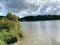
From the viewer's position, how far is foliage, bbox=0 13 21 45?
24645 mm

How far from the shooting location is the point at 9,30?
3075 centimetres

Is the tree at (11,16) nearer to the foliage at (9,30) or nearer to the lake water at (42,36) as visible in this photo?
the foliage at (9,30)

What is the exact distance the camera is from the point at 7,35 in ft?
86.0

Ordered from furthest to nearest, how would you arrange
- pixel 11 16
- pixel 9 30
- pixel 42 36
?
pixel 11 16
pixel 42 36
pixel 9 30

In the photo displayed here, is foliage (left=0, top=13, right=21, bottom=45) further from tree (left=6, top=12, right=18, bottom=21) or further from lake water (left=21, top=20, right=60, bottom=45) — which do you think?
lake water (left=21, top=20, right=60, bottom=45)

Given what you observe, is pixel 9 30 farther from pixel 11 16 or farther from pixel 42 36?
pixel 11 16

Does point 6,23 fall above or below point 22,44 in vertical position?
above

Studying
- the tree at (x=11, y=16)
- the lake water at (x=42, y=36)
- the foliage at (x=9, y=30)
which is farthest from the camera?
the tree at (x=11, y=16)

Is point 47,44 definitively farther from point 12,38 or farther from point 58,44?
point 12,38

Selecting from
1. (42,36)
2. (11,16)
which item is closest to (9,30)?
(42,36)

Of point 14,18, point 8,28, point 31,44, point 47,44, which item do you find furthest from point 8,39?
point 14,18

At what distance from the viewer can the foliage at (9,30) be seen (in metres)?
24.6

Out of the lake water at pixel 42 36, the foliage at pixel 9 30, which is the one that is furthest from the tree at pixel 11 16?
the lake water at pixel 42 36

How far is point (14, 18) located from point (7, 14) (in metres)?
2.31
